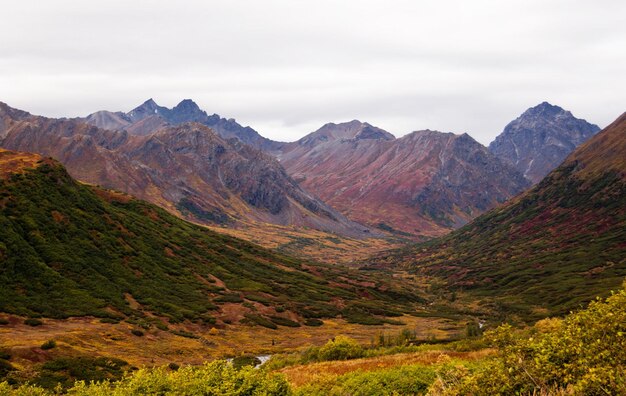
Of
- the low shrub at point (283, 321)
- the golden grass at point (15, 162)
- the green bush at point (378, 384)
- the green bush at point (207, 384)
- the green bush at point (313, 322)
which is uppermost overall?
the golden grass at point (15, 162)

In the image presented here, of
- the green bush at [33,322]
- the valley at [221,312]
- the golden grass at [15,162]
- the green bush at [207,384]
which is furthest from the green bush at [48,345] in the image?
the golden grass at [15,162]

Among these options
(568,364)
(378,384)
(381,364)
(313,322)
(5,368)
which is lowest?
(313,322)

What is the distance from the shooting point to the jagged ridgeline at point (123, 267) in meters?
A: 78.3

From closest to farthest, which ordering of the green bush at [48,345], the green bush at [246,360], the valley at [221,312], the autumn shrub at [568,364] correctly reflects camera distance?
the autumn shrub at [568,364]
the valley at [221,312]
the green bush at [48,345]
the green bush at [246,360]

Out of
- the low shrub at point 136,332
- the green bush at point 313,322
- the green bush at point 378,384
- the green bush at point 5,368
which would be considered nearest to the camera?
the green bush at point 378,384

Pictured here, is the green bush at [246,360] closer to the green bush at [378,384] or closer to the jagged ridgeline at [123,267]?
the jagged ridgeline at [123,267]

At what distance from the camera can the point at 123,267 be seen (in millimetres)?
100125

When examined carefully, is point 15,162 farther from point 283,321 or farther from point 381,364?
point 381,364

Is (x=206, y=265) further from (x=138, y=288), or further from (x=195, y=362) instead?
(x=195, y=362)

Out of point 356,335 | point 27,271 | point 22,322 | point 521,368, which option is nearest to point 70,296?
point 27,271

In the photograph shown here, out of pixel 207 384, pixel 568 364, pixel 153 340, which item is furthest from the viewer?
pixel 153 340

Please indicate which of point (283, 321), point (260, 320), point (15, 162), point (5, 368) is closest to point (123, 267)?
point (260, 320)

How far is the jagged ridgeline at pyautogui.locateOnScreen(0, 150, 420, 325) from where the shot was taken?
7831 centimetres

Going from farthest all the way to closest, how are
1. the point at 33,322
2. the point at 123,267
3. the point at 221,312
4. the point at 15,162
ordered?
the point at 15,162 → the point at 123,267 → the point at 221,312 → the point at 33,322
